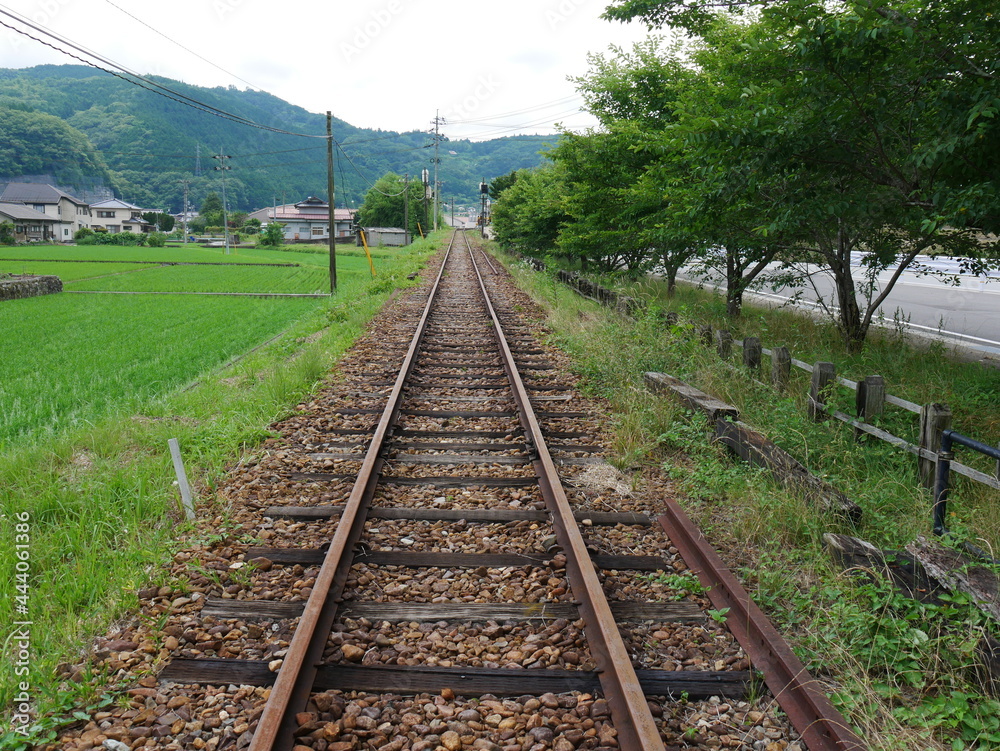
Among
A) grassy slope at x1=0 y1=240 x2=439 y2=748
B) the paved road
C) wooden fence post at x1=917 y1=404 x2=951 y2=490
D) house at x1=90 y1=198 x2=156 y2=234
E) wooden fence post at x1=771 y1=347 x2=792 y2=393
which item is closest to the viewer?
grassy slope at x1=0 y1=240 x2=439 y2=748

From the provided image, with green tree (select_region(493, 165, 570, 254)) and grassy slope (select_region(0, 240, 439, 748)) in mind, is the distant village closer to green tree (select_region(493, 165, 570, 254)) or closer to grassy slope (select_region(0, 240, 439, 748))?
green tree (select_region(493, 165, 570, 254))

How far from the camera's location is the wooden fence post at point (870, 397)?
572 centimetres

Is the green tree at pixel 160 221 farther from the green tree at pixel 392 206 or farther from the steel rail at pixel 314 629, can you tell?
the steel rail at pixel 314 629

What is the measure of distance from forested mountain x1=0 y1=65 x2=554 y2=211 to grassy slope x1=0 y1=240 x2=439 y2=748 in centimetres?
9489

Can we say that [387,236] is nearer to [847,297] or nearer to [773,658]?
[847,297]

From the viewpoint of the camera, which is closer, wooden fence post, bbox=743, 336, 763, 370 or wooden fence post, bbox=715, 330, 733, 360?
wooden fence post, bbox=743, 336, 763, 370

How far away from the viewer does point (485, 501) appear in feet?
17.1

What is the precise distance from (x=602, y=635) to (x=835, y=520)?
2.11 metres

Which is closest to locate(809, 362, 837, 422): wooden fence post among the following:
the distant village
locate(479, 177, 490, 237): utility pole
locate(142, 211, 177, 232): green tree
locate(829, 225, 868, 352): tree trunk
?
locate(829, 225, 868, 352): tree trunk

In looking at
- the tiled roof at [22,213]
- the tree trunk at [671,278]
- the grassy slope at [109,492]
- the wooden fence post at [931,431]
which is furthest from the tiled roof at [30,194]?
the wooden fence post at [931,431]

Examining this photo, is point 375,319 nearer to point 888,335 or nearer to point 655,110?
point 655,110

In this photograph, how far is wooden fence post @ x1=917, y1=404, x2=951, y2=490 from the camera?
4.87 metres

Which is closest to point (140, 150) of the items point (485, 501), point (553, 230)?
point (553, 230)

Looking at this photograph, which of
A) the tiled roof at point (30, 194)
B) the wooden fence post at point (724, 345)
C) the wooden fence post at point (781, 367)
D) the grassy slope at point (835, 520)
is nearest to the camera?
the grassy slope at point (835, 520)
